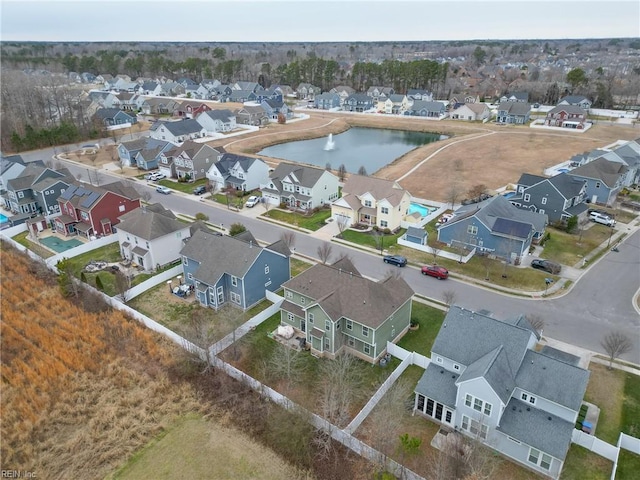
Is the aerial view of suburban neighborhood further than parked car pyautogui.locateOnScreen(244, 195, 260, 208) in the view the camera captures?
No

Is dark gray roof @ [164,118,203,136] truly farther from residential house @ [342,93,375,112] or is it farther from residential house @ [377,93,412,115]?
residential house @ [377,93,412,115]

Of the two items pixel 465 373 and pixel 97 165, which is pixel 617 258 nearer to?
pixel 465 373

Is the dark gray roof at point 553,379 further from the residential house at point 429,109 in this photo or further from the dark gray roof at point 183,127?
the residential house at point 429,109

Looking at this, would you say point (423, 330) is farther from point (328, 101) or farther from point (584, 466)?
point (328, 101)

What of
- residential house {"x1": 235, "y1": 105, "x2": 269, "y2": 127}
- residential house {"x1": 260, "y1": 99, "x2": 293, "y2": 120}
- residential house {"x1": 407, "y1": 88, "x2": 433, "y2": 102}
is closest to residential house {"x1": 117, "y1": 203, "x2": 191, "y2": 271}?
residential house {"x1": 235, "y1": 105, "x2": 269, "y2": 127}

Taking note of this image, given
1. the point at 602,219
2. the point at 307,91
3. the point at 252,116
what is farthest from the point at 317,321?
the point at 307,91
